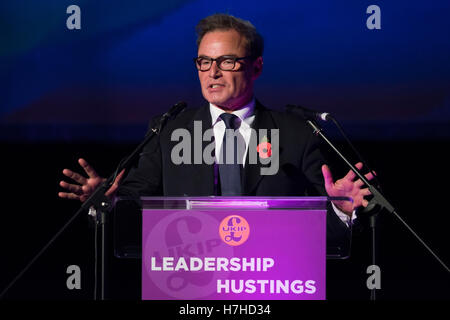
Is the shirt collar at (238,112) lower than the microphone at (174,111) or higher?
higher

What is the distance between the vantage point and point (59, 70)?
12.6 ft

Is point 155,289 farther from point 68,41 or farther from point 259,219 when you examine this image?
point 68,41

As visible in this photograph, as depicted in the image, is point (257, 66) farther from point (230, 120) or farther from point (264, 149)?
point (264, 149)

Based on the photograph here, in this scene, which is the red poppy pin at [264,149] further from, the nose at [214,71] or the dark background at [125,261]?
the dark background at [125,261]

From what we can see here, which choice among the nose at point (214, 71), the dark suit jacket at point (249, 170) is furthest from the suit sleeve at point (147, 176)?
the nose at point (214, 71)

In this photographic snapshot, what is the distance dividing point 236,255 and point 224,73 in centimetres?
102

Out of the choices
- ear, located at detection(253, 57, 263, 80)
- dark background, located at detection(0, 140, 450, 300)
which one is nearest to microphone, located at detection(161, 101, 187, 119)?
ear, located at detection(253, 57, 263, 80)

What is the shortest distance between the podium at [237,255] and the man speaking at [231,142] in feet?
2.21

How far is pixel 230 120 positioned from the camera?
2.88 meters

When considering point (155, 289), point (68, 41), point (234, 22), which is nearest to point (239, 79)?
point (234, 22)

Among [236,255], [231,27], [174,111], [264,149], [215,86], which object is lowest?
[236,255]

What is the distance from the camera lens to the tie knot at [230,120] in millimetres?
2867

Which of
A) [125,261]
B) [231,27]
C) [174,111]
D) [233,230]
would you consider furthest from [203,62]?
[125,261]

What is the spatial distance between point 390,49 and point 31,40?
2.10 m
